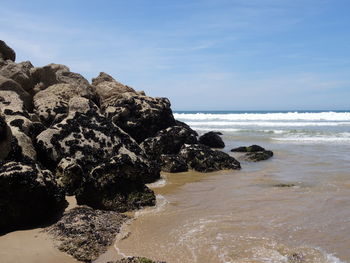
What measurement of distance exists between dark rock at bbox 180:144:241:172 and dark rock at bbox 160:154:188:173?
342mm

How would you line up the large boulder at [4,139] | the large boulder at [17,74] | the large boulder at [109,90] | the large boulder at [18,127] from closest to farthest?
1. the large boulder at [4,139]
2. the large boulder at [18,127]
3. the large boulder at [17,74]
4. the large boulder at [109,90]

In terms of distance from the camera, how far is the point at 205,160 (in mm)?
10750

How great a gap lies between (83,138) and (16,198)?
10.5ft

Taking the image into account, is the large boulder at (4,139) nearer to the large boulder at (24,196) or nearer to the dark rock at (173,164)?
the large boulder at (24,196)

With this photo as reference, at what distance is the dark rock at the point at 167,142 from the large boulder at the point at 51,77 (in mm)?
4213

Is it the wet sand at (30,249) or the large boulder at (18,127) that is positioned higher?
the large boulder at (18,127)

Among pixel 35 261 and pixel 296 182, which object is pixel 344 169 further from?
pixel 35 261

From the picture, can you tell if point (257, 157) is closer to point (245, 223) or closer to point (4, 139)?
point (245, 223)

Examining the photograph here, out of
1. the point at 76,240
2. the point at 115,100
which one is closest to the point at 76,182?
the point at 76,240

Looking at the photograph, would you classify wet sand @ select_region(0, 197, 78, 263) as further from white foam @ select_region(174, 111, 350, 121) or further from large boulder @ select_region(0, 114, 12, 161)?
white foam @ select_region(174, 111, 350, 121)

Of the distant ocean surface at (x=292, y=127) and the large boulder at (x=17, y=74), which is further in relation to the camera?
the distant ocean surface at (x=292, y=127)

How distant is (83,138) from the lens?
27.5 feet

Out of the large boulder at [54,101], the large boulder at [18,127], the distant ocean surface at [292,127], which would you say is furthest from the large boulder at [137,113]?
the distant ocean surface at [292,127]

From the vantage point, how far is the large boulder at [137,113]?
12.7m
